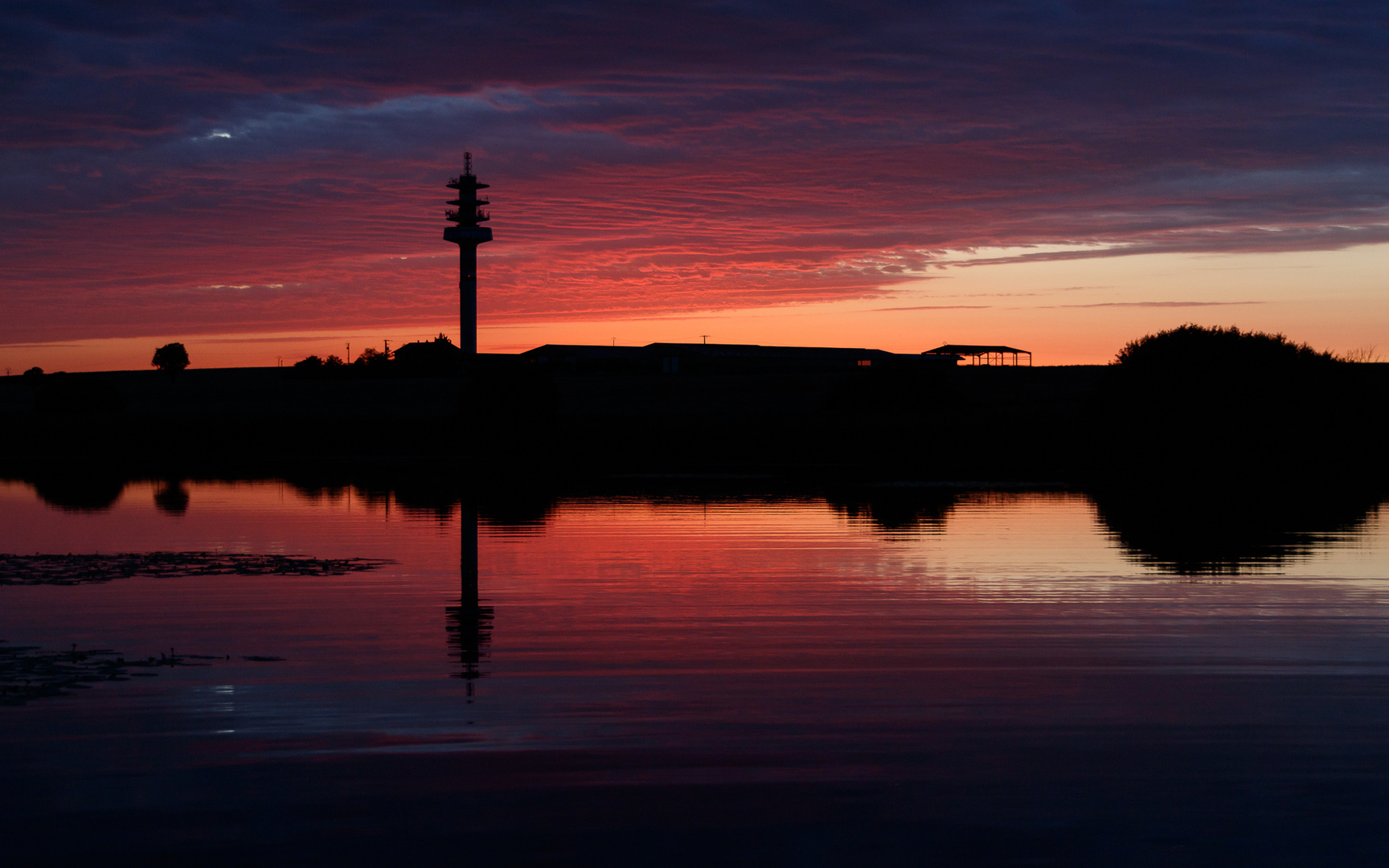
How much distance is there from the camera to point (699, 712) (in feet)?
33.5

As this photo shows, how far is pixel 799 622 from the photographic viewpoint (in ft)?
47.4

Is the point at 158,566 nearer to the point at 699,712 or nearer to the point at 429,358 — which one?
the point at 699,712

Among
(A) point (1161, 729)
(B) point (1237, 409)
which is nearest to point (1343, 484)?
(B) point (1237, 409)

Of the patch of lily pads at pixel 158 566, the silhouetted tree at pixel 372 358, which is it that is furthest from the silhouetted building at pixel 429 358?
the patch of lily pads at pixel 158 566

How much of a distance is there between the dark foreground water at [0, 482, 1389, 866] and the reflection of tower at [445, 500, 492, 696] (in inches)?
2.4

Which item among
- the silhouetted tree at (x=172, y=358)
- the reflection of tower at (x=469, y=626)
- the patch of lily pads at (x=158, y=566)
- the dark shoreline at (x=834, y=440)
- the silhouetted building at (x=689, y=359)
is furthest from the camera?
the silhouetted tree at (x=172, y=358)

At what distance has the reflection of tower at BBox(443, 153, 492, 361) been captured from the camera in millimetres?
133000

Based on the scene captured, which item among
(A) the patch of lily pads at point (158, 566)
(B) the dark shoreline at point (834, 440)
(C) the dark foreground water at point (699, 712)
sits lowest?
(C) the dark foreground water at point (699, 712)

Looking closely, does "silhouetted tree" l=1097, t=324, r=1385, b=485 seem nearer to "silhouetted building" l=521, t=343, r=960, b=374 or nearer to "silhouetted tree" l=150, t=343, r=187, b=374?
"silhouetted building" l=521, t=343, r=960, b=374

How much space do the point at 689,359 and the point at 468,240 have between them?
107ft

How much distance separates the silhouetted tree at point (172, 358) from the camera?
456ft

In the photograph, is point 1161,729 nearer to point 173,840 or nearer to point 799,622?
point 799,622

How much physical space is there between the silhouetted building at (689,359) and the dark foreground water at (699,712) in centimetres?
9518

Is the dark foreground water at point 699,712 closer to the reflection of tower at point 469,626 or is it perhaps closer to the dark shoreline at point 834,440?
the reflection of tower at point 469,626
